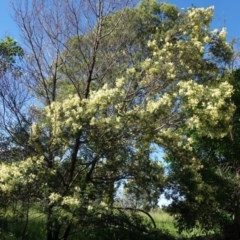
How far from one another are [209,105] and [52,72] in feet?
13.0

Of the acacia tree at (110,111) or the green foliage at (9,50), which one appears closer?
the acacia tree at (110,111)

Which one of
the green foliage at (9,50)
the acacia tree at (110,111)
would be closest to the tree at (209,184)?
the acacia tree at (110,111)

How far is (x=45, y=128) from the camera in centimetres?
928

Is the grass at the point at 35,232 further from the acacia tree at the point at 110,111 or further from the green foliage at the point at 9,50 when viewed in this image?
the green foliage at the point at 9,50

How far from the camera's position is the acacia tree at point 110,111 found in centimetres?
898

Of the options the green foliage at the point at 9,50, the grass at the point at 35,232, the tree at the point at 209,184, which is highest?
the green foliage at the point at 9,50

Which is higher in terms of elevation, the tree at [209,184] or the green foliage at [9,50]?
the green foliage at [9,50]

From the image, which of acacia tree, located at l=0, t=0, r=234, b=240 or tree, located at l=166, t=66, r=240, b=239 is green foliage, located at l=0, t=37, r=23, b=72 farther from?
tree, located at l=166, t=66, r=240, b=239

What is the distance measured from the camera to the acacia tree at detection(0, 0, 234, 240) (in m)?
8.98

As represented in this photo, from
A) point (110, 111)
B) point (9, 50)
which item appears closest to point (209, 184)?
point (110, 111)

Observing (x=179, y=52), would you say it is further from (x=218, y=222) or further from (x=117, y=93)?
(x=218, y=222)

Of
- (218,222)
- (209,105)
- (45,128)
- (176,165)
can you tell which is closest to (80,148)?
(45,128)

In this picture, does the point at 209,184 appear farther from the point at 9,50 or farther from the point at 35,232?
the point at 9,50

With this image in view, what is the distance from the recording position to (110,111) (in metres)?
9.28
